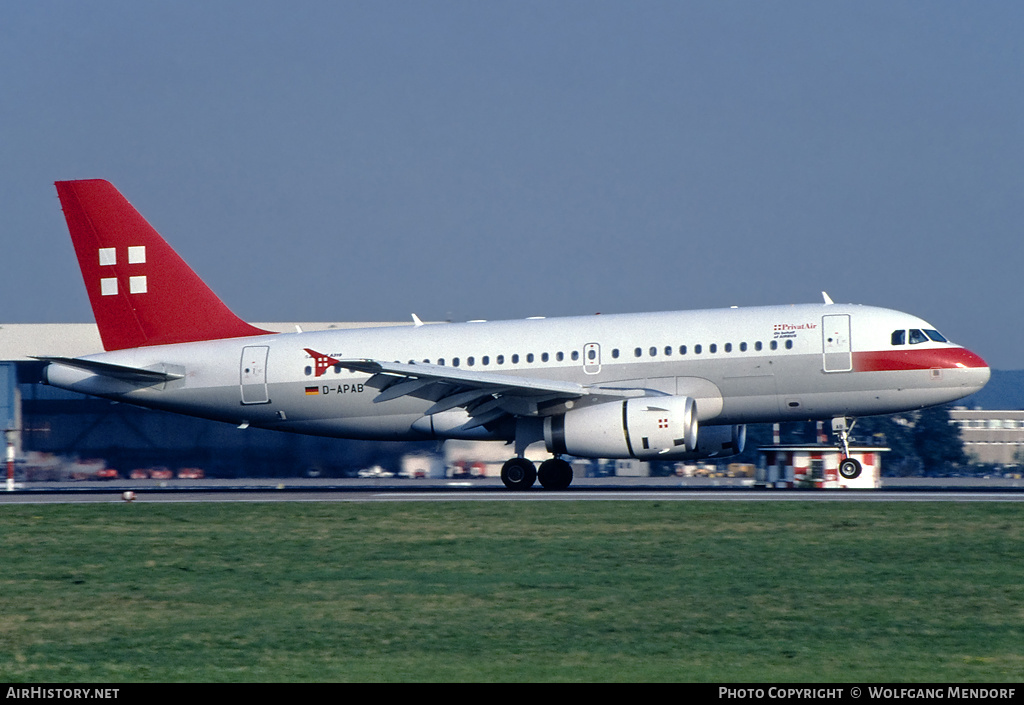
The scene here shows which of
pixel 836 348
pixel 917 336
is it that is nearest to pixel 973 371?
pixel 917 336

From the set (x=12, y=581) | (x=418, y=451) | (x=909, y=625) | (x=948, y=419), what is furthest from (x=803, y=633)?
(x=948, y=419)

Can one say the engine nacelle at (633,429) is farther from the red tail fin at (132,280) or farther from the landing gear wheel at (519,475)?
the red tail fin at (132,280)

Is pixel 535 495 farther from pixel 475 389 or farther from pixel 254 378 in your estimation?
pixel 254 378

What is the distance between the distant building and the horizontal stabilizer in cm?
4840

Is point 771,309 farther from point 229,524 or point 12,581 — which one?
point 12,581

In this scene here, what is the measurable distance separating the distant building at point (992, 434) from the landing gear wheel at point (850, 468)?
42.2 m

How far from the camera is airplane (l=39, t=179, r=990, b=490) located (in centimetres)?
2795

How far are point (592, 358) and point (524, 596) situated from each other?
1536 centimetres

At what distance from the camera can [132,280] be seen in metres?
31.9

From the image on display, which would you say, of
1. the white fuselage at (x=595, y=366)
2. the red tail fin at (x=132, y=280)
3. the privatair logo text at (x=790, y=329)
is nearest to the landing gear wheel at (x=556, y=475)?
the white fuselage at (x=595, y=366)

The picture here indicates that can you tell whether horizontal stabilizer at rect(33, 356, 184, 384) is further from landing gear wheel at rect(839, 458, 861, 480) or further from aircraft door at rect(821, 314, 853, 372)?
landing gear wheel at rect(839, 458, 861, 480)

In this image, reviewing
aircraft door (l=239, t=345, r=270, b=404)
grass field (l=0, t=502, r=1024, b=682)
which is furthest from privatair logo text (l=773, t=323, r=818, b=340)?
aircraft door (l=239, t=345, r=270, b=404)

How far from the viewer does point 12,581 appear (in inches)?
618

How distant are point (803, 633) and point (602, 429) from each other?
610 inches
